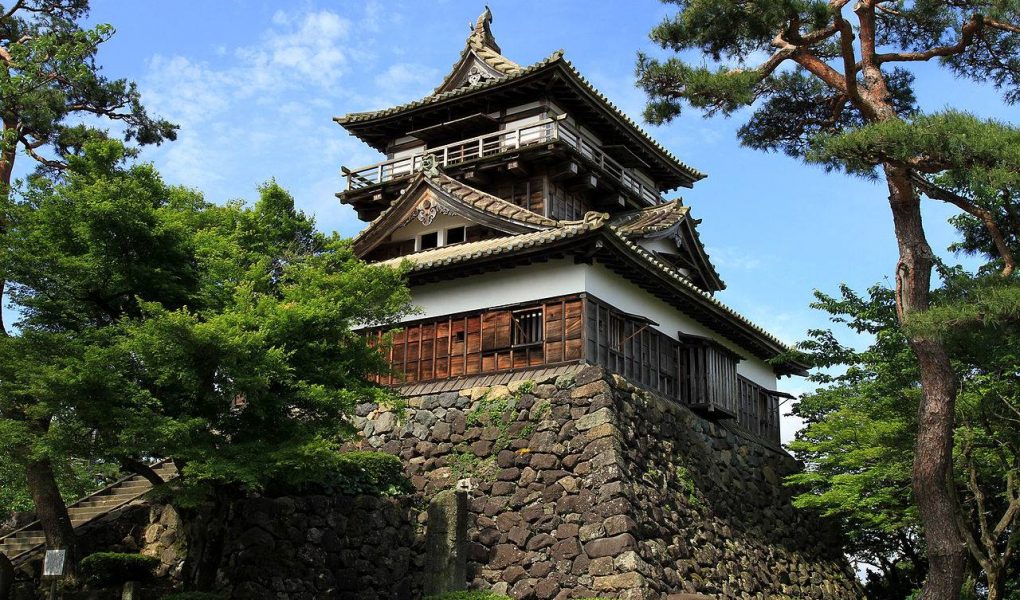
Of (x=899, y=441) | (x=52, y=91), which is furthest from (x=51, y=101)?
(x=899, y=441)

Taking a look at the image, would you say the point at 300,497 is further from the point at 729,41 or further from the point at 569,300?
the point at 729,41

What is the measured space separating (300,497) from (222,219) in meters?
5.36

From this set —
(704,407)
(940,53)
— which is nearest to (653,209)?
(704,407)

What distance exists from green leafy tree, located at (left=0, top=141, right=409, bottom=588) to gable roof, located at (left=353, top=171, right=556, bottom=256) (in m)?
5.68

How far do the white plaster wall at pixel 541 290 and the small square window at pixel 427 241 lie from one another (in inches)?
102

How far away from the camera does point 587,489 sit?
18734 mm

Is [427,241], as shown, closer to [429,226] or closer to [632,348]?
[429,226]

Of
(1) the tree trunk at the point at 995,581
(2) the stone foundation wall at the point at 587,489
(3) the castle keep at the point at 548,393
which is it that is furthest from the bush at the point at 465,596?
(1) the tree trunk at the point at 995,581

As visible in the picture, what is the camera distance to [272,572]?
17.6 metres

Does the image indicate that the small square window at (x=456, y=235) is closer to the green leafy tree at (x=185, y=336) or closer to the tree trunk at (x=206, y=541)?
the green leafy tree at (x=185, y=336)

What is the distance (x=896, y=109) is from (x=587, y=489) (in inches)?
354

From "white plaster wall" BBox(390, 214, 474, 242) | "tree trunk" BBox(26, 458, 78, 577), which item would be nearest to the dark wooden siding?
"white plaster wall" BBox(390, 214, 474, 242)

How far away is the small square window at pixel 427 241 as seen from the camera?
25.1m

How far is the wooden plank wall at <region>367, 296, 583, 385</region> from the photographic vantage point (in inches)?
816
